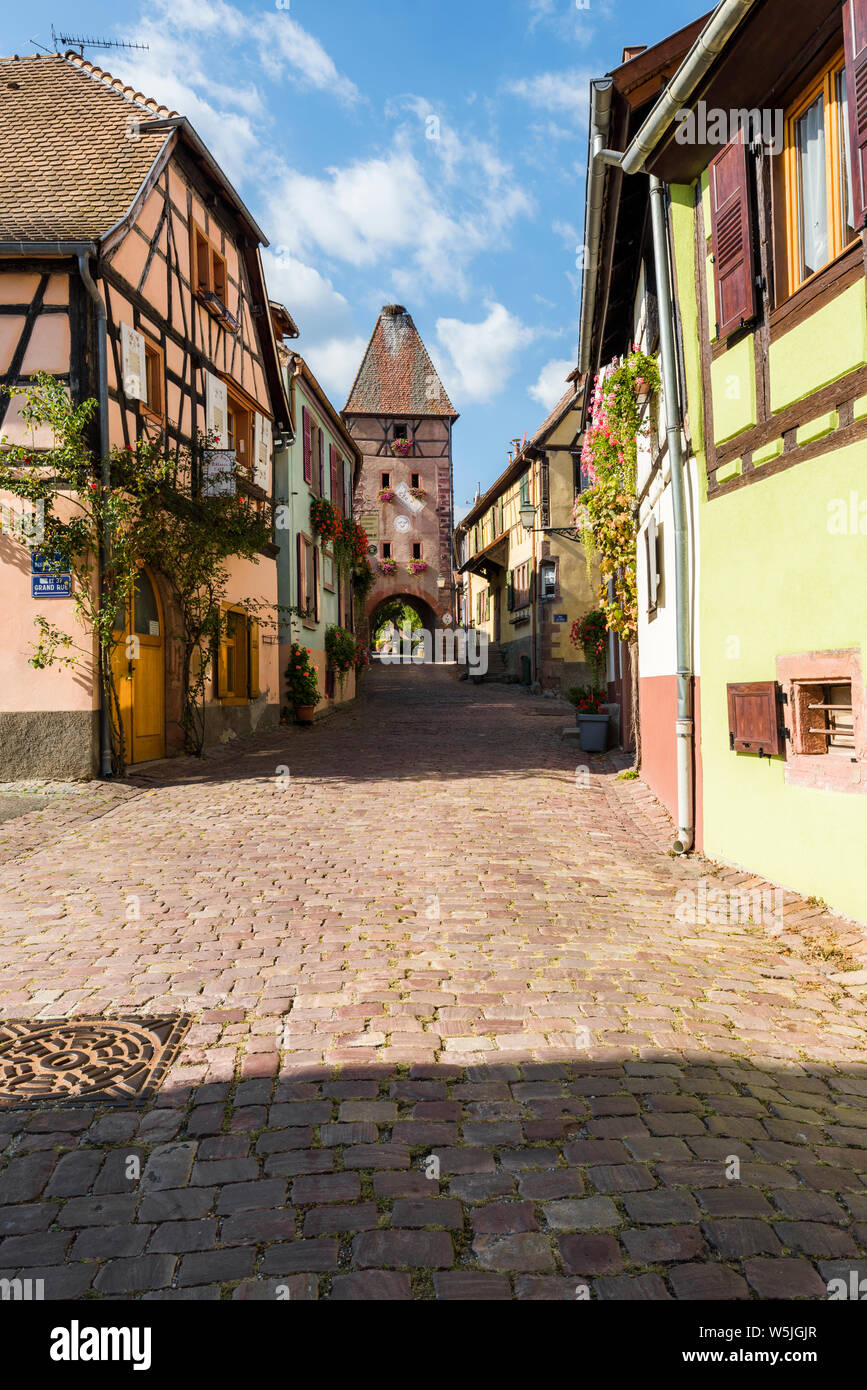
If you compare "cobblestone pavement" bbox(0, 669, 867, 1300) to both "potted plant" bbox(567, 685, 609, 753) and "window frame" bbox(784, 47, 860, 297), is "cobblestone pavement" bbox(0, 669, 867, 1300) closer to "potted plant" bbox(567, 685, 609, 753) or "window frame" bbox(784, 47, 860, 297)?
"window frame" bbox(784, 47, 860, 297)

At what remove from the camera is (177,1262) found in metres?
2.36

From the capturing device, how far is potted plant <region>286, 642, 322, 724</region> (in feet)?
62.4

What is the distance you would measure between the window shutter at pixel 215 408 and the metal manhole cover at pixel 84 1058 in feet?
38.0

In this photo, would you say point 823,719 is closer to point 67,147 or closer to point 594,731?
point 594,731

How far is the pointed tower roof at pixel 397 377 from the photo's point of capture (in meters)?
41.0

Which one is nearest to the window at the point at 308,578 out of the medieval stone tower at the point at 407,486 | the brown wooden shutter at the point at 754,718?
the brown wooden shutter at the point at 754,718

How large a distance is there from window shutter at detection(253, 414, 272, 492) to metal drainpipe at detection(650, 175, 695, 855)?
10276mm

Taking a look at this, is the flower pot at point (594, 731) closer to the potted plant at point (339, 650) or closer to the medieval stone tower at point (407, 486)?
the potted plant at point (339, 650)

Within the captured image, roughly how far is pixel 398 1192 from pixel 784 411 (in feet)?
15.8

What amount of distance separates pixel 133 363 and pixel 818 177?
8.68m

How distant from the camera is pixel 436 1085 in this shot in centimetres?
328

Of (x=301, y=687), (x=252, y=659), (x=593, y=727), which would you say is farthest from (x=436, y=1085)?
(x=301, y=687)

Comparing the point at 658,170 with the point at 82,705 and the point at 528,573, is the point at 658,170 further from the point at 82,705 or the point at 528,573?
the point at 528,573

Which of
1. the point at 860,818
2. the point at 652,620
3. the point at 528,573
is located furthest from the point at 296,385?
the point at 860,818
